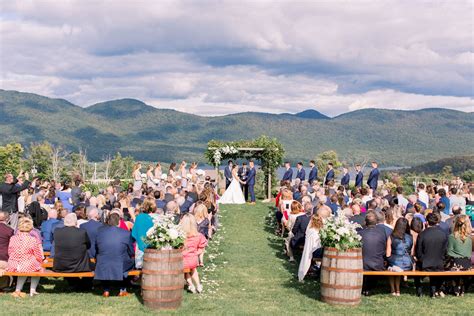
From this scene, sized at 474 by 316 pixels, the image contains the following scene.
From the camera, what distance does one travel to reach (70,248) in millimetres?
8977

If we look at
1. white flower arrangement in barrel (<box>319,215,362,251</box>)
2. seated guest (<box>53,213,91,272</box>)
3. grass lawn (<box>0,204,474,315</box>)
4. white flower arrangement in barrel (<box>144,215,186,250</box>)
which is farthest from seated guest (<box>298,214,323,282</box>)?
seated guest (<box>53,213,91,272</box>)

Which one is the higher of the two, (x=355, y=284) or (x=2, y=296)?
(x=355, y=284)

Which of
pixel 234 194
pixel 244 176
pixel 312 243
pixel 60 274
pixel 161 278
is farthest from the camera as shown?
pixel 244 176

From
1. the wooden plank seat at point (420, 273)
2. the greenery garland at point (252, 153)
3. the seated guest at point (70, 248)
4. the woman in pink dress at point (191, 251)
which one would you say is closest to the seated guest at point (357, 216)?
the wooden plank seat at point (420, 273)

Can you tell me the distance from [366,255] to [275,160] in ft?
56.6

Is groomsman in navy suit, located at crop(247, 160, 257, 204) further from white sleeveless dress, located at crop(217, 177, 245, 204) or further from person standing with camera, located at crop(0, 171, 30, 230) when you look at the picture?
person standing with camera, located at crop(0, 171, 30, 230)

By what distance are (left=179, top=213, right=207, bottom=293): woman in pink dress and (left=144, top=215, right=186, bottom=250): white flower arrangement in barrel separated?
0.91m

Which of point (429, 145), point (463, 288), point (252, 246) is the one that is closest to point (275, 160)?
point (252, 246)

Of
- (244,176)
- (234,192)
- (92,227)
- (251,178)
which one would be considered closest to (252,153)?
(244,176)

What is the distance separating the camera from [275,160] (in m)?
26.3

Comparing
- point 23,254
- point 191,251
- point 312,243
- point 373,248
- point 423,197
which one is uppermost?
point 423,197

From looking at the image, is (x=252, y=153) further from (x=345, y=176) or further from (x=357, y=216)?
(x=357, y=216)

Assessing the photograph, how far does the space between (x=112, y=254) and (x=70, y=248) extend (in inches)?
29.2

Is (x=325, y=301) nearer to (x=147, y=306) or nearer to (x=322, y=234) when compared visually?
(x=322, y=234)
